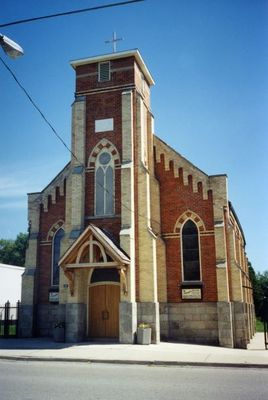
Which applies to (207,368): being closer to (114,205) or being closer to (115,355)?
(115,355)

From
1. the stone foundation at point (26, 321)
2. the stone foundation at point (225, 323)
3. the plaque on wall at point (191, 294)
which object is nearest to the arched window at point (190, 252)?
the plaque on wall at point (191, 294)

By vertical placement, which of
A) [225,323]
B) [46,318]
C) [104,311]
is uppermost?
[104,311]

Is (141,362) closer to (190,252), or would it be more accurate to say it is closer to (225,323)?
(225,323)

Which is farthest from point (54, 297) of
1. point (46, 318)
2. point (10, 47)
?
point (10, 47)

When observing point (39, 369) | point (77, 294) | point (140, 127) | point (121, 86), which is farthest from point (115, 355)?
point (121, 86)

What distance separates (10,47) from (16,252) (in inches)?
2758

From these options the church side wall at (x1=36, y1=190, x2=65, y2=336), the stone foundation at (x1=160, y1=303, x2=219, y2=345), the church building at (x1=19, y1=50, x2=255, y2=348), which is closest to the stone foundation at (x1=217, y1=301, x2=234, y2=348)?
the church building at (x1=19, y1=50, x2=255, y2=348)

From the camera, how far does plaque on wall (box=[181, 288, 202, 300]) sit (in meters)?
21.5

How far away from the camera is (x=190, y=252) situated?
22281mm

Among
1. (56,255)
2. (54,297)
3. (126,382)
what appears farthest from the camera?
(56,255)

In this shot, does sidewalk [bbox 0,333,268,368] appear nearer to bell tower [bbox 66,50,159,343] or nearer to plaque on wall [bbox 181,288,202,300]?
bell tower [bbox 66,50,159,343]

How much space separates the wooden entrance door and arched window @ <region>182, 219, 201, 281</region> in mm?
3876

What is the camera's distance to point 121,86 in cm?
2306

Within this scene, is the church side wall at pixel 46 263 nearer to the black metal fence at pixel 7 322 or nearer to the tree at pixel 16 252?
the black metal fence at pixel 7 322
